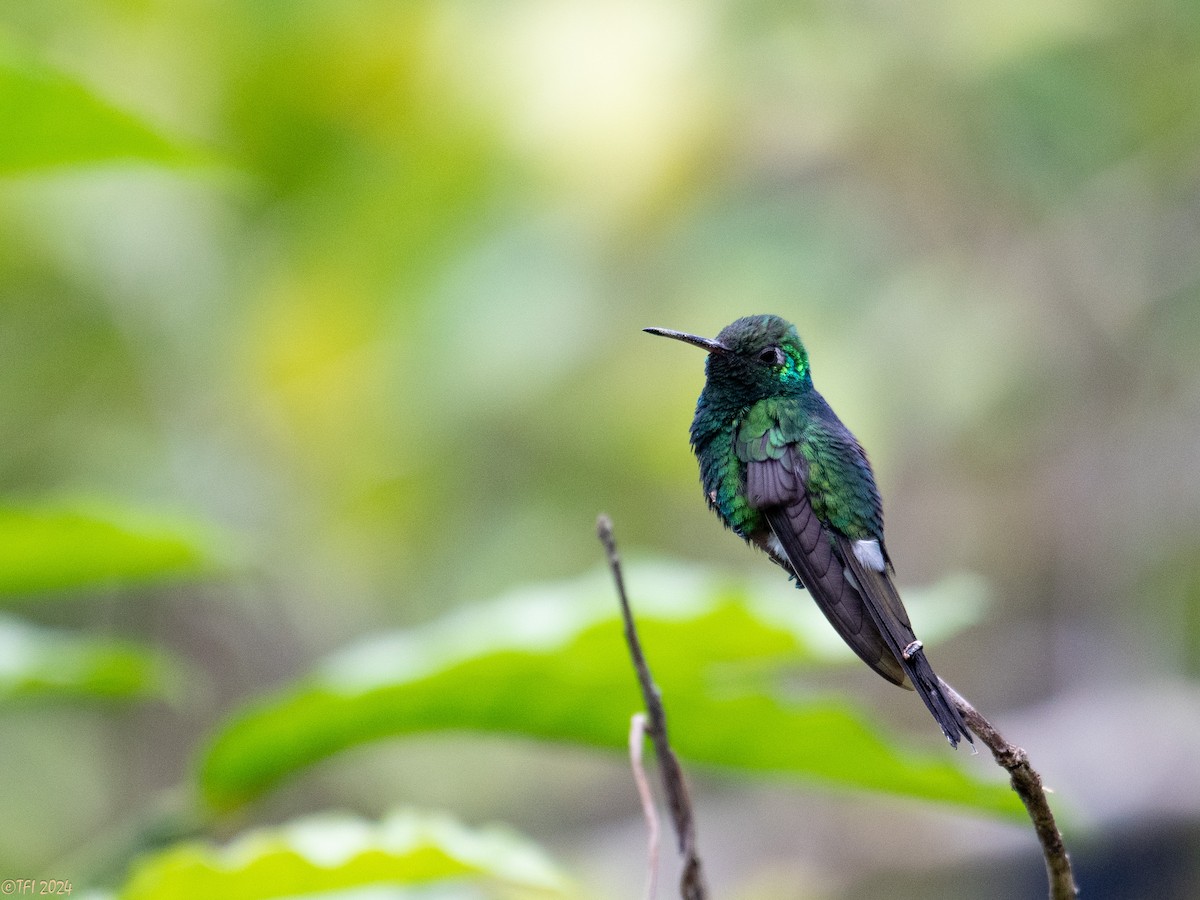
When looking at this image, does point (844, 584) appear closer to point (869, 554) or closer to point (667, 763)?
point (869, 554)

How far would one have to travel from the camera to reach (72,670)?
181cm

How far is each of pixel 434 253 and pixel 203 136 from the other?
0.91m

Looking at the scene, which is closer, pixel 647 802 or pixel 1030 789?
pixel 1030 789

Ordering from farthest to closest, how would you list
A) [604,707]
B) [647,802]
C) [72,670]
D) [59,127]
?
1. [72,670]
2. [604,707]
3. [59,127]
4. [647,802]

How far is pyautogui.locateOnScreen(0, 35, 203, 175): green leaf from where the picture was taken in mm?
1277

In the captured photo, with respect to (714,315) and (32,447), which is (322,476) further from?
(714,315)

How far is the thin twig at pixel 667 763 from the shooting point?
911 mm

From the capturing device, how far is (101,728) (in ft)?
18.9

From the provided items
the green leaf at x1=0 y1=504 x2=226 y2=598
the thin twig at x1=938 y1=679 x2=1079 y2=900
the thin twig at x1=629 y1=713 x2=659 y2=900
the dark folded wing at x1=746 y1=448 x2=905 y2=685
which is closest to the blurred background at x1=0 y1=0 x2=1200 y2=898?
the green leaf at x1=0 y1=504 x2=226 y2=598

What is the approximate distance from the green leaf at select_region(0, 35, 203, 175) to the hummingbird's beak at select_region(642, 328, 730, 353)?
0.73 m

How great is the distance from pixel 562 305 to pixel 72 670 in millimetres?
3138

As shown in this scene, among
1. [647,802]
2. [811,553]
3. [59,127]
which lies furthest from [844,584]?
[59,127]

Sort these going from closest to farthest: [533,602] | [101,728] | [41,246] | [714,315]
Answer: [533,602], [714,315], [41,246], [101,728]

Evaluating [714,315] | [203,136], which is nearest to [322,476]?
[203,136]
